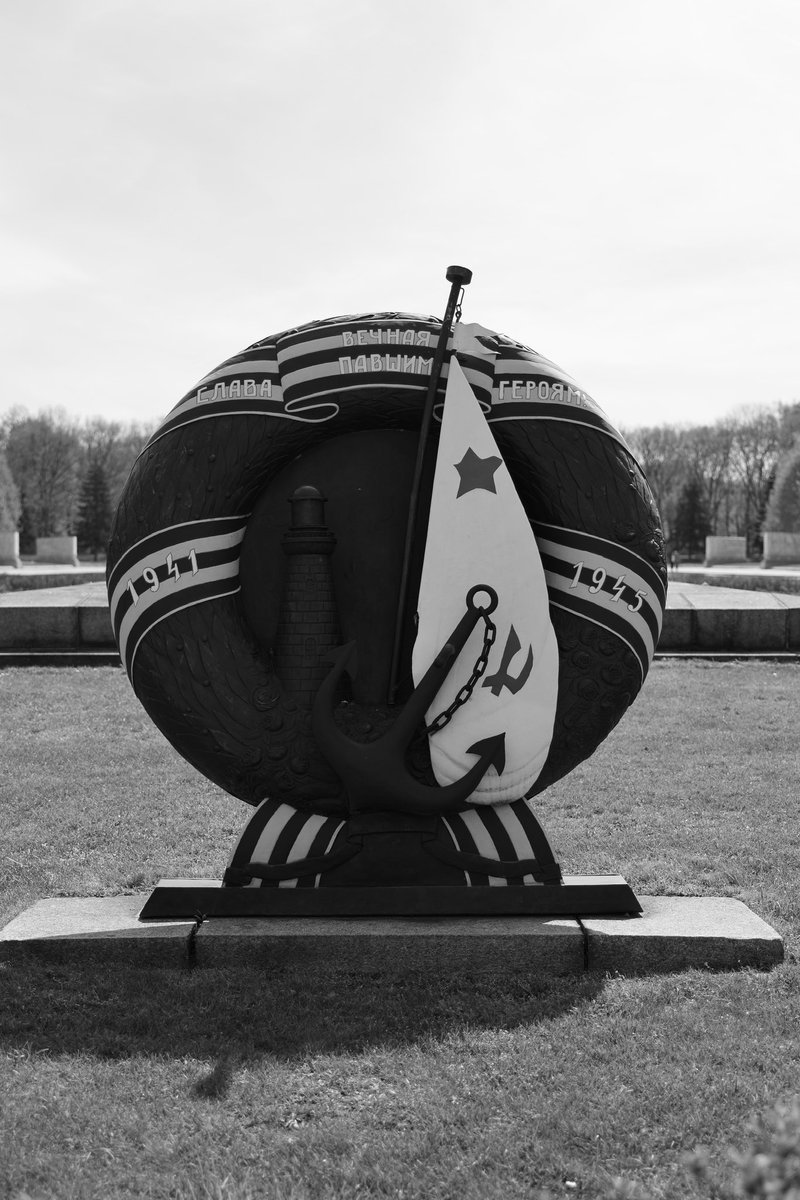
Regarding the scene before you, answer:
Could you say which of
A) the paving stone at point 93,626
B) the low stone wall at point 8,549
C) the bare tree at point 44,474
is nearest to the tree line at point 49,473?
the bare tree at point 44,474

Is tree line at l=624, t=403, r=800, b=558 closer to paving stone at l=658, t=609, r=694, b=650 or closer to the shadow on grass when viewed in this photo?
paving stone at l=658, t=609, r=694, b=650

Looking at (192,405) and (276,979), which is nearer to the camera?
(276,979)

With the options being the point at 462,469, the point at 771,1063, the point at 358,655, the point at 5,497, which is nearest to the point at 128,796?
the point at 358,655

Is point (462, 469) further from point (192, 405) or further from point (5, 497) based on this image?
point (5, 497)

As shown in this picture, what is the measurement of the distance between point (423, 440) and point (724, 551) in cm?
5113

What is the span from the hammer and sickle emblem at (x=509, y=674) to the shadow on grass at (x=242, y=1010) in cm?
110

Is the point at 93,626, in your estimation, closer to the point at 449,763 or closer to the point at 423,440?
the point at 423,440

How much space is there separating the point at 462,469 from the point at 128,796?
4.03 m

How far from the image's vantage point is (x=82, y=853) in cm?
620

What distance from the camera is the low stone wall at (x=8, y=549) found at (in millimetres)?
45781

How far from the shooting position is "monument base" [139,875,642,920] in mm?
4504

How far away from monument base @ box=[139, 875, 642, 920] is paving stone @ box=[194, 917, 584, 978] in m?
0.14

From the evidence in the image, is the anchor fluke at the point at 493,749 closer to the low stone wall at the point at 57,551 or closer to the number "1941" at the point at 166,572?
the number "1941" at the point at 166,572

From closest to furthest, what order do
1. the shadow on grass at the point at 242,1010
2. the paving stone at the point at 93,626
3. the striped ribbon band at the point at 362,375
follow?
the shadow on grass at the point at 242,1010, the striped ribbon band at the point at 362,375, the paving stone at the point at 93,626
